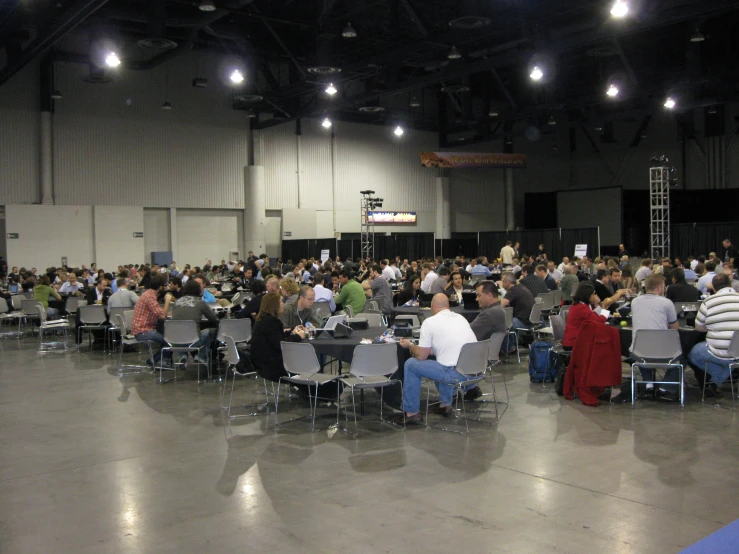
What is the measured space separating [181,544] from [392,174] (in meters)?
23.7

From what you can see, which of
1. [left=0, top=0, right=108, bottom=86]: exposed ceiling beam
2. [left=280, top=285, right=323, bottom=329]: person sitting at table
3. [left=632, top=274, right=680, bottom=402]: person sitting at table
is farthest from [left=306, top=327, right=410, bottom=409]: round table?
[left=0, top=0, right=108, bottom=86]: exposed ceiling beam

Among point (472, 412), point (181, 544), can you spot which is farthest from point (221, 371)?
point (181, 544)

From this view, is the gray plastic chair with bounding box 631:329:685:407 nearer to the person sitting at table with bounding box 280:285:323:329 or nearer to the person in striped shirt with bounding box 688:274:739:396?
the person in striped shirt with bounding box 688:274:739:396

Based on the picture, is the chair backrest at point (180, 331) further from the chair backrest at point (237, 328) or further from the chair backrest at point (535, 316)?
the chair backrest at point (535, 316)

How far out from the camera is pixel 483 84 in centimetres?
2594

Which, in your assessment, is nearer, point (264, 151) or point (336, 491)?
point (336, 491)

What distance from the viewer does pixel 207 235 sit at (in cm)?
2278

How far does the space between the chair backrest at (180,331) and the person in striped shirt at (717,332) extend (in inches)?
215

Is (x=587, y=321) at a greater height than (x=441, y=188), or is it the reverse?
(x=441, y=188)

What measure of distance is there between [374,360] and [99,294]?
8052mm

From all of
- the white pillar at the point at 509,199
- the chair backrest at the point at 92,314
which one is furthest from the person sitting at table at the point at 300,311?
the white pillar at the point at 509,199

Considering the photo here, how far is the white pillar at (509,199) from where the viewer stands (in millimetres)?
29375

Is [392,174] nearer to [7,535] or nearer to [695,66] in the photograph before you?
[695,66]

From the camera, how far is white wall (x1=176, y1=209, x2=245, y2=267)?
73.2 feet
